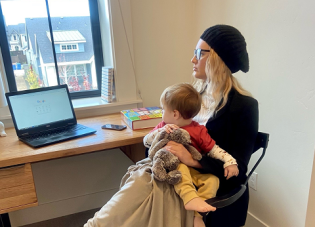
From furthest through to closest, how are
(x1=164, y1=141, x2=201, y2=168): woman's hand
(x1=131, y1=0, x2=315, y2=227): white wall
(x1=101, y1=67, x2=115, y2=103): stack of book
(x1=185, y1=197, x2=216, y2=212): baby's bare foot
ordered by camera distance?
(x1=101, y1=67, x2=115, y2=103): stack of book, (x1=131, y1=0, x2=315, y2=227): white wall, (x1=164, y1=141, x2=201, y2=168): woman's hand, (x1=185, y1=197, x2=216, y2=212): baby's bare foot

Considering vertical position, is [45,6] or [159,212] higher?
[45,6]

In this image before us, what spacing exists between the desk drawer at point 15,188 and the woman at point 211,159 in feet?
1.22

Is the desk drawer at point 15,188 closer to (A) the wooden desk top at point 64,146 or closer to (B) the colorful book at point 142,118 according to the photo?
(A) the wooden desk top at point 64,146

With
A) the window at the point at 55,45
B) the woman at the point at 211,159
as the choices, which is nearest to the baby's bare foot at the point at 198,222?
the woman at the point at 211,159

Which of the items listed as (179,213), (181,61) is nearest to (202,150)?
(179,213)

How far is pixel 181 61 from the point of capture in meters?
2.11

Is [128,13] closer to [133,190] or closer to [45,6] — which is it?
[45,6]

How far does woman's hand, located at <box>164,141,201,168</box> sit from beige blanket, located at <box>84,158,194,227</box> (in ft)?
0.41

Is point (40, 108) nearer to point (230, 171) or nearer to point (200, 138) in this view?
point (200, 138)

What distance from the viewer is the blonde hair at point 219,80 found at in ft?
3.90

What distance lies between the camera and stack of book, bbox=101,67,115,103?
6.27 ft

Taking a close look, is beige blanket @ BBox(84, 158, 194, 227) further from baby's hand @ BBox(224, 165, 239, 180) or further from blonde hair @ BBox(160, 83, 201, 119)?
blonde hair @ BBox(160, 83, 201, 119)

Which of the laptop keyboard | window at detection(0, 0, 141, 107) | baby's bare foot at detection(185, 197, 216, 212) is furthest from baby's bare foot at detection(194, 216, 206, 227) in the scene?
window at detection(0, 0, 141, 107)

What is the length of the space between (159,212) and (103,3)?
1.52 m
